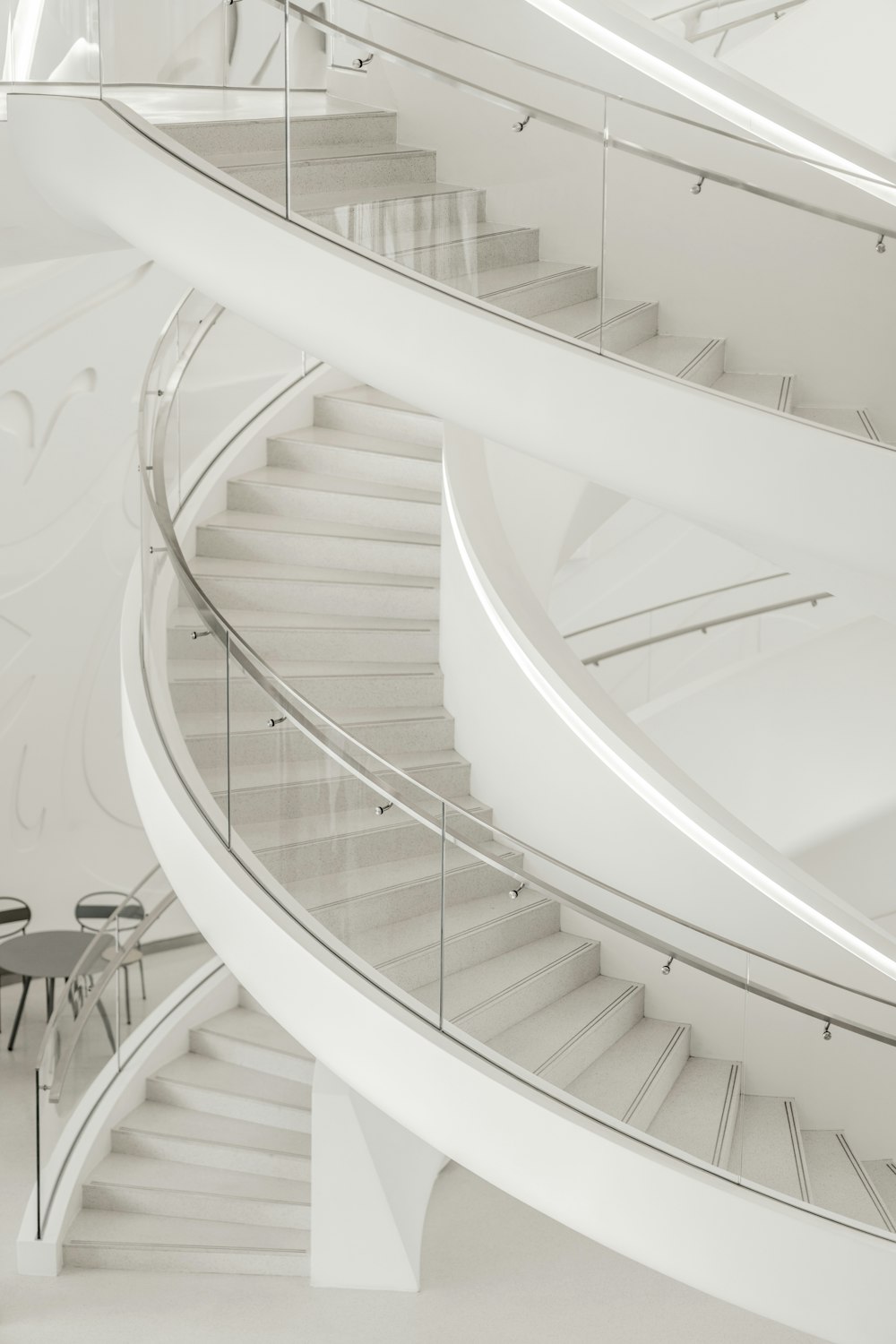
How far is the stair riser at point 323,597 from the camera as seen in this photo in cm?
636

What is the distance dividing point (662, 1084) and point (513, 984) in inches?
25.0

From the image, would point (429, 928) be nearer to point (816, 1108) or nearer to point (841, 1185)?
point (816, 1108)

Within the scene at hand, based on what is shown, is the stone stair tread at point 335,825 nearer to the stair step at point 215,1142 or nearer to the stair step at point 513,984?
the stair step at point 513,984

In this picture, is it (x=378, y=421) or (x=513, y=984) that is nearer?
(x=513, y=984)

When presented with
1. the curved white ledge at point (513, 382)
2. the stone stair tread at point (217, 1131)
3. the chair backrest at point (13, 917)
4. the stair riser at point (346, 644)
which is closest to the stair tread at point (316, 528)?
the stair riser at point (346, 644)

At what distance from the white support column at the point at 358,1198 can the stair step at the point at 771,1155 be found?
235 centimetres

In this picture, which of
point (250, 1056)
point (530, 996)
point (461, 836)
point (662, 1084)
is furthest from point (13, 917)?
point (662, 1084)

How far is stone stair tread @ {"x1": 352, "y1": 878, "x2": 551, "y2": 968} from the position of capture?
4734 mm

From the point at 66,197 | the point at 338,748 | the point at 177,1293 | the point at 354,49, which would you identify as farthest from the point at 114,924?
the point at 354,49

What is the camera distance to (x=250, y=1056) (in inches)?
306

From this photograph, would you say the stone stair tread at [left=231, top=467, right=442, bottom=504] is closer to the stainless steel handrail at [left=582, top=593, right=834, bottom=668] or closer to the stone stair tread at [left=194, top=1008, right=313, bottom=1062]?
the stainless steel handrail at [left=582, top=593, right=834, bottom=668]

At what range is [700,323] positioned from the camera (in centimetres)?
457

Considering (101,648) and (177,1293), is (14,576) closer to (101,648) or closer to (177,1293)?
(101,648)

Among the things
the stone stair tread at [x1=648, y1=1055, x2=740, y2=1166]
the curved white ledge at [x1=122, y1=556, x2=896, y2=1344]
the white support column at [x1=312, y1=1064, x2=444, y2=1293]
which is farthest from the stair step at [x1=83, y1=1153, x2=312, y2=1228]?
the stone stair tread at [x1=648, y1=1055, x2=740, y2=1166]
